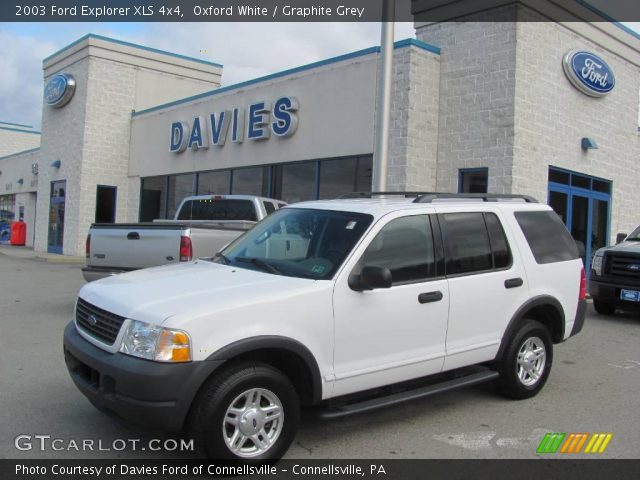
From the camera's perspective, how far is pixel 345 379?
4125 mm

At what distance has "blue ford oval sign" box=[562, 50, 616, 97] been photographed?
Answer: 13289 millimetres

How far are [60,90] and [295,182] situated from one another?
41.2 feet

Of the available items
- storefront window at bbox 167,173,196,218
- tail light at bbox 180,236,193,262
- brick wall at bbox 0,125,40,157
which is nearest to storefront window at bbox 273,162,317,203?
storefront window at bbox 167,173,196,218

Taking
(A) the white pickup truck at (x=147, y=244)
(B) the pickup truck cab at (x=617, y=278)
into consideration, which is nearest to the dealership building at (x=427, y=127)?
(B) the pickup truck cab at (x=617, y=278)

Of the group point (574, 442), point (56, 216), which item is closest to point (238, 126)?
point (56, 216)

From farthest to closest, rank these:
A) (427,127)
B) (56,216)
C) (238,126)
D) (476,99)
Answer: (56,216), (238,126), (427,127), (476,99)

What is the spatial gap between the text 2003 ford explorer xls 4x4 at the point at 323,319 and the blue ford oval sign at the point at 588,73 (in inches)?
351

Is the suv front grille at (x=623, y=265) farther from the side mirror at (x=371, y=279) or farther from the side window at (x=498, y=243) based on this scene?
the side mirror at (x=371, y=279)

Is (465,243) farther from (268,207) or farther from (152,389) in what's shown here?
(268,207)

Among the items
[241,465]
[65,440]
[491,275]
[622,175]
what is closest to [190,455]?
[241,465]

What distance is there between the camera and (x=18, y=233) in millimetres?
28328

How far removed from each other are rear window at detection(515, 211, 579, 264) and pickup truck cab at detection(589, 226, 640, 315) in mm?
4693

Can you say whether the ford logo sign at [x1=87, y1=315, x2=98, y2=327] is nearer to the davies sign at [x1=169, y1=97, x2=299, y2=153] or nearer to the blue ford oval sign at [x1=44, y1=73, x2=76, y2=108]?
the davies sign at [x1=169, y1=97, x2=299, y2=153]

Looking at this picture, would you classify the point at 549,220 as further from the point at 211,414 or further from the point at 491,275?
the point at 211,414
